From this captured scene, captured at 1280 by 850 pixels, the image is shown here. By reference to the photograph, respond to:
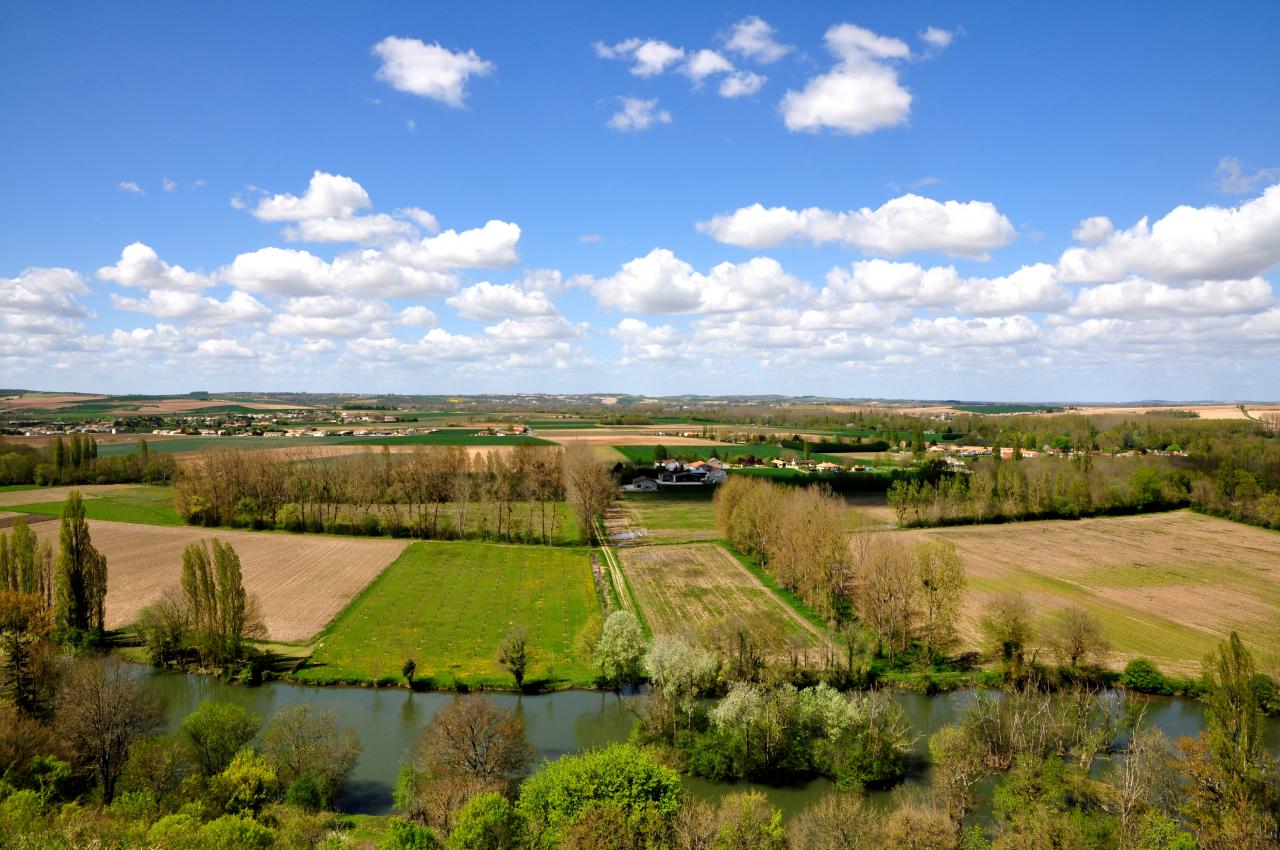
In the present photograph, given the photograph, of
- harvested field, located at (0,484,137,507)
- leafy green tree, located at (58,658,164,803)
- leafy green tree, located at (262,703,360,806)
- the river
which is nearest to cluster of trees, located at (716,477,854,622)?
the river

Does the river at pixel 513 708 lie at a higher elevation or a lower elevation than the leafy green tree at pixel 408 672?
lower

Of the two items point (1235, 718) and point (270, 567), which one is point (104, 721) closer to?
point (270, 567)

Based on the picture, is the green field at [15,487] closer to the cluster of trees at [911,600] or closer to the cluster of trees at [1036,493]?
the cluster of trees at [911,600]

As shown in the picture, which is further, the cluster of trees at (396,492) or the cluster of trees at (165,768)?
the cluster of trees at (396,492)

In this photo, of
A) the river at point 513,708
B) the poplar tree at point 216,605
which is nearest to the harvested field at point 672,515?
the river at point 513,708

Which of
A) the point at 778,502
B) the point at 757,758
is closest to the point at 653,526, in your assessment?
the point at 778,502

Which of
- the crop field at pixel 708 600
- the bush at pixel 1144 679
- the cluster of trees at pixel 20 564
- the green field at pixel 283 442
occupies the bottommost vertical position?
the bush at pixel 1144 679

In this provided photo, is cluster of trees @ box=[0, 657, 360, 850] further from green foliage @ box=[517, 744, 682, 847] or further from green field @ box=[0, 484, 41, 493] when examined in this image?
green field @ box=[0, 484, 41, 493]

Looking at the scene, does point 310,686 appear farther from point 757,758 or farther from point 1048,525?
point 1048,525
